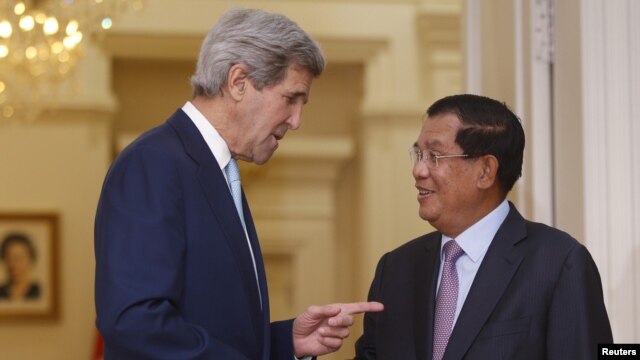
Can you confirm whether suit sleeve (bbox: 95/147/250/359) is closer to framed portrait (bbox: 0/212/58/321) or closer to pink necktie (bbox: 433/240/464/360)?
A: pink necktie (bbox: 433/240/464/360)

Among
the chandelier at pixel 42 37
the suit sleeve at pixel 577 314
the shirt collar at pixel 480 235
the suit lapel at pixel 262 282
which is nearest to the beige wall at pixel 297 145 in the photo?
the chandelier at pixel 42 37

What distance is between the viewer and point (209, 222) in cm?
243

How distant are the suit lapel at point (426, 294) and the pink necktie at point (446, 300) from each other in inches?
0.7

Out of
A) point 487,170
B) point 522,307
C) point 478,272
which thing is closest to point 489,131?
point 487,170

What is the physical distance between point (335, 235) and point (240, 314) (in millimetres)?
5746

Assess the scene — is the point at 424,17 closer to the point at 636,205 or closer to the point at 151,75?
the point at 151,75

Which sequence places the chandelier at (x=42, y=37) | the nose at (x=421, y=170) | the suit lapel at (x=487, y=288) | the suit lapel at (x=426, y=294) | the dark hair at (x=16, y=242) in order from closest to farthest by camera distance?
the suit lapel at (x=487, y=288) < the suit lapel at (x=426, y=294) < the nose at (x=421, y=170) < the chandelier at (x=42, y=37) < the dark hair at (x=16, y=242)

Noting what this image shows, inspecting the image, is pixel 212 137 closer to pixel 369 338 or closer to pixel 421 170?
pixel 421 170

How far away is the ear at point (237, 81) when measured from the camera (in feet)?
8.21

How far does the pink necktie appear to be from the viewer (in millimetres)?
2693

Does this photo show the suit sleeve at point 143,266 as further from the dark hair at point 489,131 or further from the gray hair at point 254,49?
the dark hair at point 489,131

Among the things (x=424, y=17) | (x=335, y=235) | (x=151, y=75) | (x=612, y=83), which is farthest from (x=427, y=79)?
(x=612, y=83)

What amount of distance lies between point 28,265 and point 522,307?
5.42m

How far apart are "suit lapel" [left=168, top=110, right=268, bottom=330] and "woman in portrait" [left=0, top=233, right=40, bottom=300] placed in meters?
5.15
